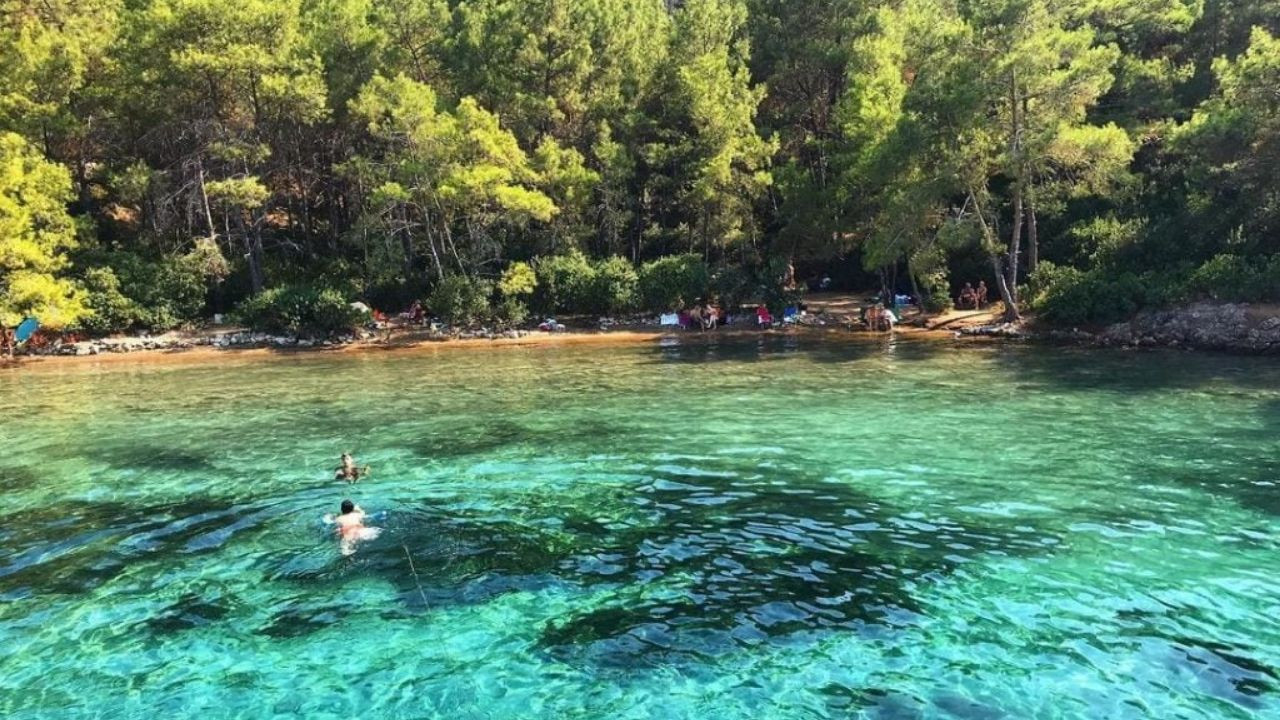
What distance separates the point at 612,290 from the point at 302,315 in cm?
1492

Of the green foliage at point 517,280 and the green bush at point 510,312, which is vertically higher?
the green foliage at point 517,280

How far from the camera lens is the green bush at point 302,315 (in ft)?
130

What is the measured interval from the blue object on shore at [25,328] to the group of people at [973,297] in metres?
42.3

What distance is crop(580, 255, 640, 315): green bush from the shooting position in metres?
42.9

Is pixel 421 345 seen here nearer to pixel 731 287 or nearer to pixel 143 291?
pixel 143 291

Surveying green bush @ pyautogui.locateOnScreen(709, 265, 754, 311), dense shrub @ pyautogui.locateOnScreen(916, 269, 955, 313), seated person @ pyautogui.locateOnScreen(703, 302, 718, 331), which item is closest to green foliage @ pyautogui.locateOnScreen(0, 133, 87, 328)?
seated person @ pyautogui.locateOnScreen(703, 302, 718, 331)

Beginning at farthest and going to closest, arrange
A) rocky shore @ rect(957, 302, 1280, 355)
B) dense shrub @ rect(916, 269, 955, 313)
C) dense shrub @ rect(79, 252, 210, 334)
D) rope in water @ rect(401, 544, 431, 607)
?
dense shrub @ rect(79, 252, 210, 334)
dense shrub @ rect(916, 269, 955, 313)
rocky shore @ rect(957, 302, 1280, 355)
rope in water @ rect(401, 544, 431, 607)

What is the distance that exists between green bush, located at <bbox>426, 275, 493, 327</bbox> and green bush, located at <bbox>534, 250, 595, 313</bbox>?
10.8 ft

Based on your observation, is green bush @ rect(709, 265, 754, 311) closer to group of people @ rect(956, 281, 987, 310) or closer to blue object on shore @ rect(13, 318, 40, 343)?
group of people @ rect(956, 281, 987, 310)

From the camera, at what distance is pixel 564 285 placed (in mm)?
43219

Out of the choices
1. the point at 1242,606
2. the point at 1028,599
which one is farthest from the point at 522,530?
the point at 1242,606

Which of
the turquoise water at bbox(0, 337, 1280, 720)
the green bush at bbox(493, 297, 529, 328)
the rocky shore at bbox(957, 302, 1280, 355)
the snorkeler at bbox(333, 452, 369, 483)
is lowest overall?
the turquoise water at bbox(0, 337, 1280, 720)

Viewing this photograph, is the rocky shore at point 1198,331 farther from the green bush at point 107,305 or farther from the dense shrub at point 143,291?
the green bush at point 107,305

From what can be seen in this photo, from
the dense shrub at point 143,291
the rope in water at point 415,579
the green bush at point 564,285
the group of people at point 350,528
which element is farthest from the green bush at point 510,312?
the rope in water at point 415,579
